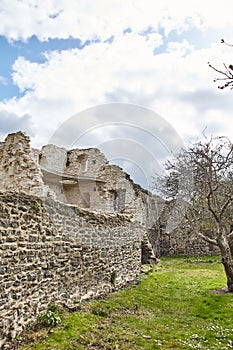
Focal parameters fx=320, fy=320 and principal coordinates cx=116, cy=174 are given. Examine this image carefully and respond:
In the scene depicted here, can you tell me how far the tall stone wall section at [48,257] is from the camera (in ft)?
16.0

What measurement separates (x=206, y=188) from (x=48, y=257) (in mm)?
6807

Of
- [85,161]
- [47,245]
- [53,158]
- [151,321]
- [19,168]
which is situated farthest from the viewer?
[85,161]

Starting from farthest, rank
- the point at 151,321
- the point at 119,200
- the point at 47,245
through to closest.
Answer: the point at 119,200, the point at 151,321, the point at 47,245

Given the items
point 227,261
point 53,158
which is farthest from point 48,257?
point 53,158

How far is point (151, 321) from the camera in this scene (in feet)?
21.6

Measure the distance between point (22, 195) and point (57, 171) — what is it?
43.0 ft

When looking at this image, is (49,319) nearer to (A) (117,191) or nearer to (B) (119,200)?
(B) (119,200)

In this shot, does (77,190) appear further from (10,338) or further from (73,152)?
(10,338)

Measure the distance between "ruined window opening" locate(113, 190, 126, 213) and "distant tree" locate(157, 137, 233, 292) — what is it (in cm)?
216

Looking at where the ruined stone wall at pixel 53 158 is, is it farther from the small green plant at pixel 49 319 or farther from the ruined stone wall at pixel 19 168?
the small green plant at pixel 49 319

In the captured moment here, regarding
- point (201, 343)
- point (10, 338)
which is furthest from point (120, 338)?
point (10, 338)

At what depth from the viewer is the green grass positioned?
5.18m

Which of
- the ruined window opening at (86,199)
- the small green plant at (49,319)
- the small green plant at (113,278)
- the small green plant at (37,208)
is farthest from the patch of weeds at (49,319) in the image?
the ruined window opening at (86,199)

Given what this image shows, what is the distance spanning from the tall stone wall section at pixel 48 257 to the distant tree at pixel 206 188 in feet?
9.35
